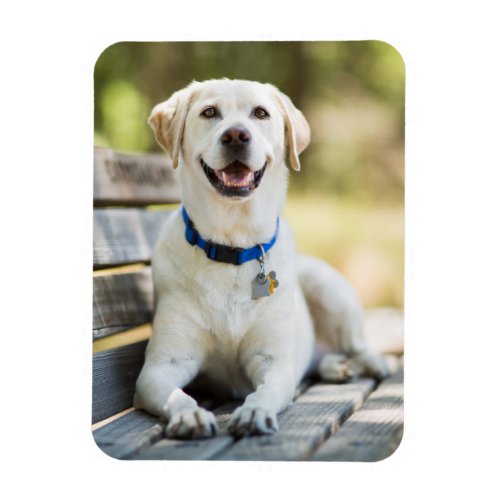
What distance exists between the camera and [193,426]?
88.7 inches

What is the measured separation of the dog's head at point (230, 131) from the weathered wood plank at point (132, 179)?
0.46 metres

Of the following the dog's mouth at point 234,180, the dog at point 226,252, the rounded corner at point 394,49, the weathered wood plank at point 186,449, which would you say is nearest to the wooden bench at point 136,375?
the weathered wood plank at point 186,449

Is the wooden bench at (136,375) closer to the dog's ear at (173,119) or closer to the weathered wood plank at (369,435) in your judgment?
the weathered wood plank at (369,435)

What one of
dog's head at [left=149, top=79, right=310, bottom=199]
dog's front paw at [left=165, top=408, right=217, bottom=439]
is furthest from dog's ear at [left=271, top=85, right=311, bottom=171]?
dog's front paw at [left=165, top=408, right=217, bottom=439]

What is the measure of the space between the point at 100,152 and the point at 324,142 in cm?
108

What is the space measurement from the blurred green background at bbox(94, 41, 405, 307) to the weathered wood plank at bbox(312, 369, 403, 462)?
0.59 m

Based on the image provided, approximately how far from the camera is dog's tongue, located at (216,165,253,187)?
2596 mm

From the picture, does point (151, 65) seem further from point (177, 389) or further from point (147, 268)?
point (177, 389)

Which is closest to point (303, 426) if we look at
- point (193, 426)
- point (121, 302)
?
point (193, 426)

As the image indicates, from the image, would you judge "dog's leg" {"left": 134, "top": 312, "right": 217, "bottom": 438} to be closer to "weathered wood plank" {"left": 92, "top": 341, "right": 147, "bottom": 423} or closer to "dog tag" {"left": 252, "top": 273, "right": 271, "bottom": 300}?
"weathered wood plank" {"left": 92, "top": 341, "right": 147, "bottom": 423}

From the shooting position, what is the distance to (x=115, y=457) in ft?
7.55

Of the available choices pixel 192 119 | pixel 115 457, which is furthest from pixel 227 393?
pixel 192 119

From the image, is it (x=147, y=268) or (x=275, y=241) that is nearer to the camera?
(x=275, y=241)

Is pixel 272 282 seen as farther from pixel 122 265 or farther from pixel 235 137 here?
pixel 122 265
